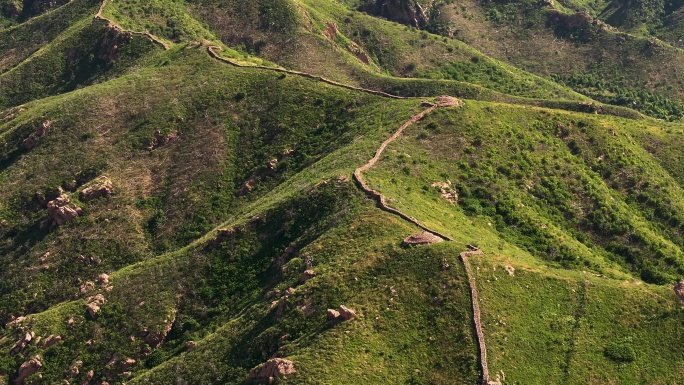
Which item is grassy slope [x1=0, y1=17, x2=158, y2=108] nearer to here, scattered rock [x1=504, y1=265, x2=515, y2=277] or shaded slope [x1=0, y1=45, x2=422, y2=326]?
shaded slope [x1=0, y1=45, x2=422, y2=326]

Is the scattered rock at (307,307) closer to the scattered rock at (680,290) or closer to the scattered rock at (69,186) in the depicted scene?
the scattered rock at (680,290)

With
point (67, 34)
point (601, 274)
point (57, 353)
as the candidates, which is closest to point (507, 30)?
point (67, 34)

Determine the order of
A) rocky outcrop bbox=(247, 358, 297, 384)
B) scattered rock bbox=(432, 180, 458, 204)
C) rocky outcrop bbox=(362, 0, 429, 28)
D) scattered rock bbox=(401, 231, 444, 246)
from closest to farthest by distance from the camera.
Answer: rocky outcrop bbox=(247, 358, 297, 384)
scattered rock bbox=(401, 231, 444, 246)
scattered rock bbox=(432, 180, 458, 204)
rocky outcrop bbox=(362, 0, 429, 28)

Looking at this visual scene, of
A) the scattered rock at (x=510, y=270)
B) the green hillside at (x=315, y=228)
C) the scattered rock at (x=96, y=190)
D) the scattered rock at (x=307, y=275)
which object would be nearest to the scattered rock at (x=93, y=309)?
the green hillside at (x=315, y=228)

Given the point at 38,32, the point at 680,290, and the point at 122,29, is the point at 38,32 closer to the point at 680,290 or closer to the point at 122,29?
the point at 122,29

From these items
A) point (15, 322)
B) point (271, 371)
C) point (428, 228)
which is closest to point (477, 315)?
point (428, 228)

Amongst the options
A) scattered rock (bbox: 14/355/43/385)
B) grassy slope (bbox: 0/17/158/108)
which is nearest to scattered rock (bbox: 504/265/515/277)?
scattered rock (bbox: 14/355/43/385)
